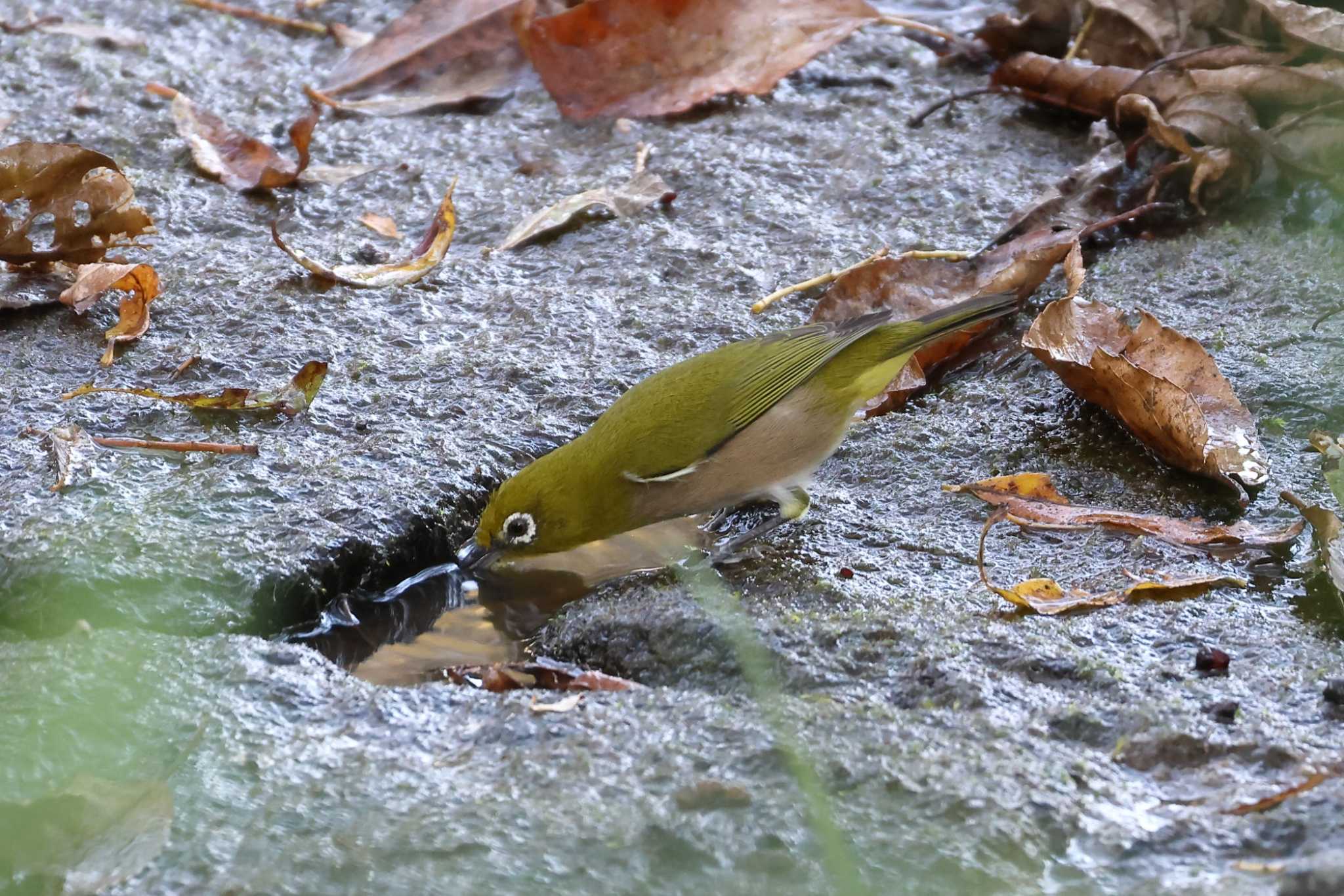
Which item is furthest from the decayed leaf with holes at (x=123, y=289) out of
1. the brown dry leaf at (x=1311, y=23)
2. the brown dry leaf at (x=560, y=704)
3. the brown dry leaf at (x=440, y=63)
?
the brown dry leaf at (x=1311, y=23)

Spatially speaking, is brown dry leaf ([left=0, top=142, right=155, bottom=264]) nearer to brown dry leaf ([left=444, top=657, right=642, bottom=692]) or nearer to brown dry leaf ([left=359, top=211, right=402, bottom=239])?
brown dry leaf ([left=359, top=211, right=402, bottom=239])

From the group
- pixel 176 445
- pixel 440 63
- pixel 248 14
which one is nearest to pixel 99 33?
pixel 248 14

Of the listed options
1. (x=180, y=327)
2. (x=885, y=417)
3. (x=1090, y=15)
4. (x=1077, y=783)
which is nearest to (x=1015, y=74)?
(x=1090, y=15)

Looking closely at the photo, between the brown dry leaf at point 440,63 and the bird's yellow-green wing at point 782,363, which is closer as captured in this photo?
the bird's yellow-green wing at point 782,363

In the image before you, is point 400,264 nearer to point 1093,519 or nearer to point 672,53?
point 672,53

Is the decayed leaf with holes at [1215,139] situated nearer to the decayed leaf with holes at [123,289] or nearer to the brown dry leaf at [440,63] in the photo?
the brown dry leaf at [440,63]

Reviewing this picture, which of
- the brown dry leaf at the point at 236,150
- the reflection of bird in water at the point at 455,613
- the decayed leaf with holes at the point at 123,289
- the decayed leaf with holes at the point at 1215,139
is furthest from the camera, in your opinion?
the brown dry leaf at the point at 236,150

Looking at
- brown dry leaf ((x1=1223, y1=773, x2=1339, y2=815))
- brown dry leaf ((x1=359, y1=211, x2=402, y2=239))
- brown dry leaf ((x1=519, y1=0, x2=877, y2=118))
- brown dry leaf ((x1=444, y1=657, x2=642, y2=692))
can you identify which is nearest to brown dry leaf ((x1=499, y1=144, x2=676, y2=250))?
brown dry leaf ((x1=359, y1=211, x2=402, y2=239))

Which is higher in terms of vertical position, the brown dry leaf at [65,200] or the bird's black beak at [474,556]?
the brown dry leaf at [65,200]
